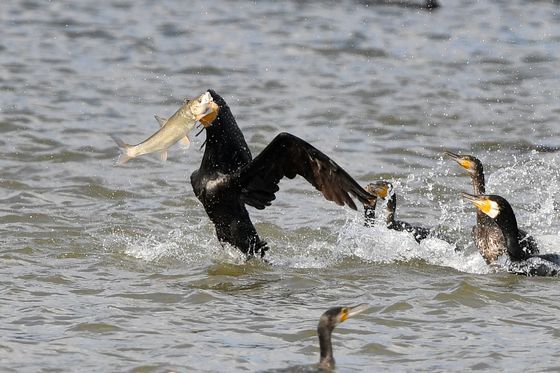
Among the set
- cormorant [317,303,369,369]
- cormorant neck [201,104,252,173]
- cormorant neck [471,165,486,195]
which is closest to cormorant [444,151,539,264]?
Answer: cormorant neck [471,165,486,195]

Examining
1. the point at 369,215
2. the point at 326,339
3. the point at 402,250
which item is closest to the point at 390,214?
the point at 369,215

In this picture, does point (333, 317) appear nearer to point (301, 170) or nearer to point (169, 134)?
point (301, 170)

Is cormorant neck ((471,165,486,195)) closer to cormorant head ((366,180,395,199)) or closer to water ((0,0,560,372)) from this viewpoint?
water ((0,0,560,372))

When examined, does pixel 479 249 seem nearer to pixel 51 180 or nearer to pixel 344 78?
pixel 51 180

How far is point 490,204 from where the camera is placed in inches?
362

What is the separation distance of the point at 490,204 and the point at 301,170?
5.20 feet

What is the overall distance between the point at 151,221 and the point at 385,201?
196 centimetres

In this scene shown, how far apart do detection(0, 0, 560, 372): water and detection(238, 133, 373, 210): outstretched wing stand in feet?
2.21

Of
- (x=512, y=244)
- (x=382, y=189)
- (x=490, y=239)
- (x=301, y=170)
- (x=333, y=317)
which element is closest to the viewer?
(x=333, y=317)

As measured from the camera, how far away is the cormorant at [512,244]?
899 centimetres

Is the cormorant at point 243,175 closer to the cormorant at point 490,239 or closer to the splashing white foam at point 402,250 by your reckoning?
the splashing white foam at point 402,250

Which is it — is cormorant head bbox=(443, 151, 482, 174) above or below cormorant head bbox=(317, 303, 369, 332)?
above

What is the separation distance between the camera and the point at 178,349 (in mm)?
7105

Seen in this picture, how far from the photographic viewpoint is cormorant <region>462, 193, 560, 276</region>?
8.99 meters
